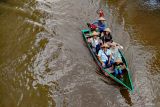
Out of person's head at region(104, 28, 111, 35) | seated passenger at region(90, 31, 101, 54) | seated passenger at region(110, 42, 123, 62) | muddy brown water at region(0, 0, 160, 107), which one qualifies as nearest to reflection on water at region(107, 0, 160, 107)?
muddy brown water at region(0, 0, 160, 107)

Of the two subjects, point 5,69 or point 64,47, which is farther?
point 64,47

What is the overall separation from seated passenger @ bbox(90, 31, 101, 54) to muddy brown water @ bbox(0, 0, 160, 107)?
48 centimetres

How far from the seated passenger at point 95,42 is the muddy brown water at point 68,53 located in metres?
0.48

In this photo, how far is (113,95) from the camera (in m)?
10.6

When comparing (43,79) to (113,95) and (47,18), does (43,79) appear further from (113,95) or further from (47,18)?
(47,18)

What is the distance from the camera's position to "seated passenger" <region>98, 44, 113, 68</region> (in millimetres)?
11352

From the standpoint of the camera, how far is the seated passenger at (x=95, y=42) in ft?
40.1

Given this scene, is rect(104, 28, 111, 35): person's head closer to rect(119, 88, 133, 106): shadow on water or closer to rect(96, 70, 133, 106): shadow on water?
rect(96, 70, 133, 106): shadow on water

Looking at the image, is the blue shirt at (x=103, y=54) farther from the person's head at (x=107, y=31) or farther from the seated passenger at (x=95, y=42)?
the person's head at (x=107, y=31)

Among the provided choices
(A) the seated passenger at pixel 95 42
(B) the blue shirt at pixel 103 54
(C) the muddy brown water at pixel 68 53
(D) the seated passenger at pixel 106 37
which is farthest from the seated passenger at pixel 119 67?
(D) the seated passenger at pixel 106 37

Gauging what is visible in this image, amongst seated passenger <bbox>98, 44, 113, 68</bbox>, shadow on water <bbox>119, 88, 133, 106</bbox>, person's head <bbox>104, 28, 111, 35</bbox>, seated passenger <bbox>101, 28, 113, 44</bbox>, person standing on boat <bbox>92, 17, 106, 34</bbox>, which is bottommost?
shadow on water <bbox>119, 88, 133, 106</bbox>

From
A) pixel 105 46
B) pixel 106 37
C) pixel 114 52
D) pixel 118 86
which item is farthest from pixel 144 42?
pixel 118 86

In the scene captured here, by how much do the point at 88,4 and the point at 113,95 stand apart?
799 centimetres

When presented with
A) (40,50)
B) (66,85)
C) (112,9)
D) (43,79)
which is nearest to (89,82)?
(66,85)
